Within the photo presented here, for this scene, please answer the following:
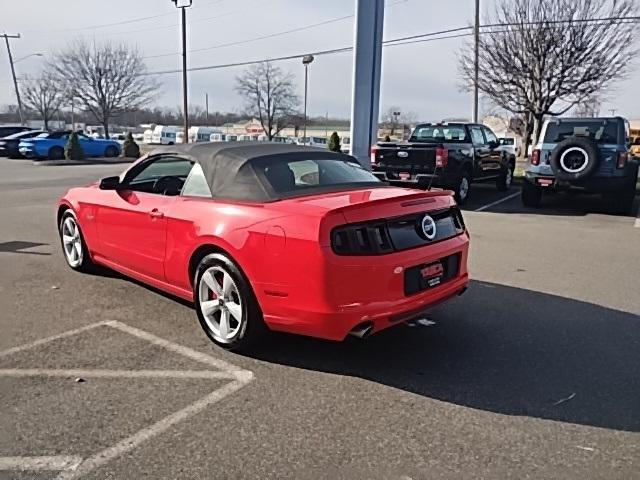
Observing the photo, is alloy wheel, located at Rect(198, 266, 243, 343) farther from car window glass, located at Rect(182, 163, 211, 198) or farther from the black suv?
the black suv

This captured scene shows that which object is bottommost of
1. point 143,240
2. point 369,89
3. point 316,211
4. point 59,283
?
point 59,283

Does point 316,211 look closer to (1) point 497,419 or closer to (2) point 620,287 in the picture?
(1) point 497,419

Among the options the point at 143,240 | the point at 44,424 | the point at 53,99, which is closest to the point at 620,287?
the point at 143,240

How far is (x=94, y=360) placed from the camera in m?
3.88

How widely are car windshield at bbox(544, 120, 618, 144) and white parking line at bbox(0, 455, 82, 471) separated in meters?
11.3

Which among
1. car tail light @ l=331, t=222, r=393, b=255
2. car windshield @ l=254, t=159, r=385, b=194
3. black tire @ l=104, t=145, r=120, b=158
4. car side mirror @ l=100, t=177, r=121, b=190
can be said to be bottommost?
black tire @ l=104, t=145, r=120, b=158

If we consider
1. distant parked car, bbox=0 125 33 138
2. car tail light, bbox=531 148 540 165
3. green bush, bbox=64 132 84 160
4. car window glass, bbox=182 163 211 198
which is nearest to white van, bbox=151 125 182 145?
distant parked car, bbox=0 125 33 138

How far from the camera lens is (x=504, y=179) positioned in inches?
614

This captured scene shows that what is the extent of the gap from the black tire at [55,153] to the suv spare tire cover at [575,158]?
26.2 metres

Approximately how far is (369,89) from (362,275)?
12.2m

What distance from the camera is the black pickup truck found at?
11.5 m

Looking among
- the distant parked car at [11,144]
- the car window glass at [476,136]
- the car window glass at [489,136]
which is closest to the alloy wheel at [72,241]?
the car window glass at [476,136]

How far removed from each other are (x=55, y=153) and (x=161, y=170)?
27.6 meters

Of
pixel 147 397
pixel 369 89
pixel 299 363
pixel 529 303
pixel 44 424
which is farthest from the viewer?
pixel 369 89
